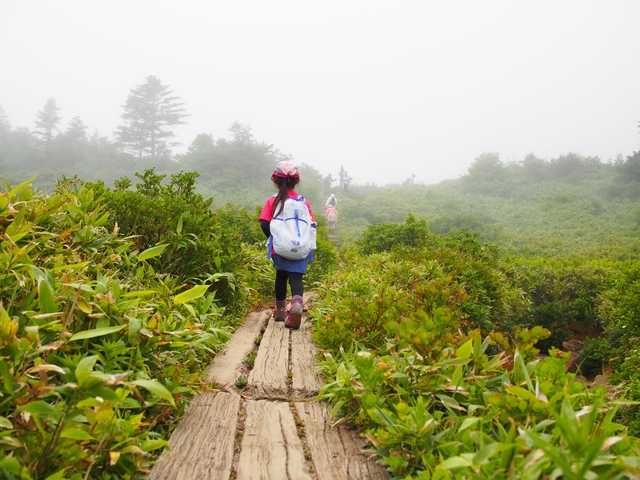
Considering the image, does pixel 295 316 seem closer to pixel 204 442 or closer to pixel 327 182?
pixel 204 442

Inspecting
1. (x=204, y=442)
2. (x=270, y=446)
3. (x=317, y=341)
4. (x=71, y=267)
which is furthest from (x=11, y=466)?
(x=317, y=341)

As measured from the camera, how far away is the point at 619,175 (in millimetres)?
23047

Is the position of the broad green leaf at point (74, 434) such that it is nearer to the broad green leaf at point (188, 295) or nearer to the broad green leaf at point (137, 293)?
the broad green leaf at point (137, 293)

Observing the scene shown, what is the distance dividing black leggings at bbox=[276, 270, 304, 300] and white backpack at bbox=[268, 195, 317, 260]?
0.74 feet

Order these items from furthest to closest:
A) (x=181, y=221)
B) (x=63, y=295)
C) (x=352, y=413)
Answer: (x=181, y=221)
(x=352, y=413)
(x=63, y=295)

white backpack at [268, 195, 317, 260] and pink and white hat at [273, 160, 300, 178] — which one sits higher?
pink and white hat at [273, 160, 300, 178]

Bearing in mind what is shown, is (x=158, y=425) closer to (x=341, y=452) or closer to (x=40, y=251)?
(x=341, y=452)

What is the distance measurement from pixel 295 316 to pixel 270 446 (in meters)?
2.06

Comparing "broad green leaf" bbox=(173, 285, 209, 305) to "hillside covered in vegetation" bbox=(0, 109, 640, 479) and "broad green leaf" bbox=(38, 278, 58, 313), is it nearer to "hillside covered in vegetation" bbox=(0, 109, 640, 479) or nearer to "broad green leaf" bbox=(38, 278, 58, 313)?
"hillside covered in vegetation" bbox=(0, 109, 640, 479)

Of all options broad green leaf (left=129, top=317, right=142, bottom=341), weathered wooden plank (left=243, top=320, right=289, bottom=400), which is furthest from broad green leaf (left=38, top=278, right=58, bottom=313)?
weathered wooden plank (left=243, top=320, right=289, bottom=400)

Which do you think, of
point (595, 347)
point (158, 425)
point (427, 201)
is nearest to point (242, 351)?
point (158, 425)

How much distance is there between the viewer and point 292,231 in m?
4.30

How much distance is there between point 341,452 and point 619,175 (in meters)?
27.0

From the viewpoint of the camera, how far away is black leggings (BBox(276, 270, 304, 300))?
4.43m
